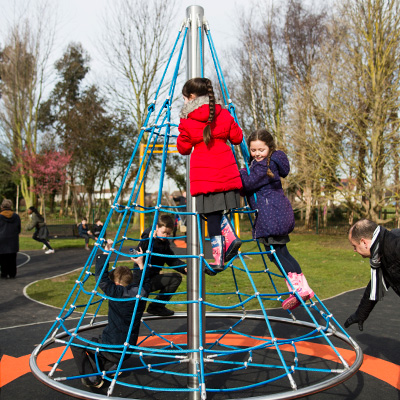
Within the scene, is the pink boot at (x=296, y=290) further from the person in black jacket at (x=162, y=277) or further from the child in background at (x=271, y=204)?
the person in black jacket at (x=162, y=277)

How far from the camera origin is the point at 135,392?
4.17 meters

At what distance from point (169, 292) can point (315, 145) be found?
14008 millimetres

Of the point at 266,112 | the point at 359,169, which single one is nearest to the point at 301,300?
the point at 359,169

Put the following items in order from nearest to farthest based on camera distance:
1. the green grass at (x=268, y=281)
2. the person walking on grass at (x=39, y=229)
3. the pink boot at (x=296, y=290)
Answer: the pink boot at (x=296, y=290)
the green grass at (x=268, y=281)
the person walking on grass at (x=39, y=229)

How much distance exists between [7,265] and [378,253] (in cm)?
886

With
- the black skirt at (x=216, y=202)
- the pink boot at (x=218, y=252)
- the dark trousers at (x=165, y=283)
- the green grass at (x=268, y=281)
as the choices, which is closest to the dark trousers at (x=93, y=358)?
the dark trousers at (x=165, y=283)

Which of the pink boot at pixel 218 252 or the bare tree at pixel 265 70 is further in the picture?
the bare tree at pixel 265 70

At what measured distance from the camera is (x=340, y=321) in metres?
6.30

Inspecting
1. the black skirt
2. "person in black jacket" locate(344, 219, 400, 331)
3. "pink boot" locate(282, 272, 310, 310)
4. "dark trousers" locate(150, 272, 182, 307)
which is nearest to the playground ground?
"dark trousers" locate(150, 272, 182, 307)

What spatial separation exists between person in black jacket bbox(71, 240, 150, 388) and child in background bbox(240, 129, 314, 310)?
121cm

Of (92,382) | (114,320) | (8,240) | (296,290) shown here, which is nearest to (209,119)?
(296,290)

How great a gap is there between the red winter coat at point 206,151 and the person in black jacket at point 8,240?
25.3ft

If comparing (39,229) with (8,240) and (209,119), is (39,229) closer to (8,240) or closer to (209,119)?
(8,240)

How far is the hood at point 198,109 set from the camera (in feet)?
10.3
